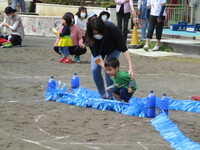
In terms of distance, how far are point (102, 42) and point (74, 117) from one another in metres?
1.40

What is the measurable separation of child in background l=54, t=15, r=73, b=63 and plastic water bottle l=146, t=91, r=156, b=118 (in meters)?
6.43

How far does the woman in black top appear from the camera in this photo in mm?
8305

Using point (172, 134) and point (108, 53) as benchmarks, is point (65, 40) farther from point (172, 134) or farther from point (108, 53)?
point (172, 134)

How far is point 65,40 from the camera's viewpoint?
1398cm

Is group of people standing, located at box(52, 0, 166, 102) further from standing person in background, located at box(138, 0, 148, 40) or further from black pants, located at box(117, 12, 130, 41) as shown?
standing person in background, located at box(138, 0, 148, 40)

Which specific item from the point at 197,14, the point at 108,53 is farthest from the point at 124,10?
the point at 108,53

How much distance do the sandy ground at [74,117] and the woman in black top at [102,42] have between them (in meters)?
0.78

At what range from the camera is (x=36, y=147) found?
6152 millimetres

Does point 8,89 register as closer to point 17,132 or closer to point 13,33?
point 17,132

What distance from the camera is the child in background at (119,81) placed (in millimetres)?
8316

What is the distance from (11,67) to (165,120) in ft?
21.6

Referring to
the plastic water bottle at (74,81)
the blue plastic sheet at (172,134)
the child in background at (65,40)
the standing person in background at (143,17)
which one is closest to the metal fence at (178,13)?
the standing person in background at (143,17)

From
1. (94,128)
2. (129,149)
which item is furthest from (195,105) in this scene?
(129,149)

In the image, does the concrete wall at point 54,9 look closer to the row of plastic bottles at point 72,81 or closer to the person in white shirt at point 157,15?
the person in white shirt at point 157,15
